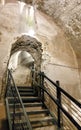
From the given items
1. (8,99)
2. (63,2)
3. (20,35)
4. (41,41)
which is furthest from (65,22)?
(8,99)

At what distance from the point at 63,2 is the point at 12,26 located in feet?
6.74

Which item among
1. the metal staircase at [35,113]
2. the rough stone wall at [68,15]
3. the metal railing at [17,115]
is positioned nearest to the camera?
the metal railing at [17,115]

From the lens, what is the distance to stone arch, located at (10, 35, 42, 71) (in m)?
5.44

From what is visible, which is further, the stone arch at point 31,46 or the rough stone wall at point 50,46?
the stone arch at point 31,46

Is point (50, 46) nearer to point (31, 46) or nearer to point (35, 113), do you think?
point (31, 46)

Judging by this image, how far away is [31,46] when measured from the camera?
5684 mm

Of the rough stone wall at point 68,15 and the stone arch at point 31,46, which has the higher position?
the rough stone wall at point 68,15

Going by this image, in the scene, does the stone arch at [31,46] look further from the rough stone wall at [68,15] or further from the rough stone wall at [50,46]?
the rough stone wall at [68,15]

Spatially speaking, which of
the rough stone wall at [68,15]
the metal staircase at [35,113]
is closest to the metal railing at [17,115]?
the metal staircase at [35,113]

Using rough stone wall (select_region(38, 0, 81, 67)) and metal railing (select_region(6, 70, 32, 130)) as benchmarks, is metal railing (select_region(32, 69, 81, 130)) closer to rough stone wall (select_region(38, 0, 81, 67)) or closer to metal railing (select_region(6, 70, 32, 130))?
metal railing (select_region(6, 70, 32, 130))

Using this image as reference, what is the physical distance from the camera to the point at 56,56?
579cm

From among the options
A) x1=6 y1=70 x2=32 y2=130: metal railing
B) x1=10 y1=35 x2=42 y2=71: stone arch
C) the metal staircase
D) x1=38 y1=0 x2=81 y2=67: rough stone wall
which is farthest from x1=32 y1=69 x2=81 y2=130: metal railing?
x1=38 y1=0 x2=81 y2=67: rough stone wall

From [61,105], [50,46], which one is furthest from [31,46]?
[61,105]

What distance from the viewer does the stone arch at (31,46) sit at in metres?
5.44
